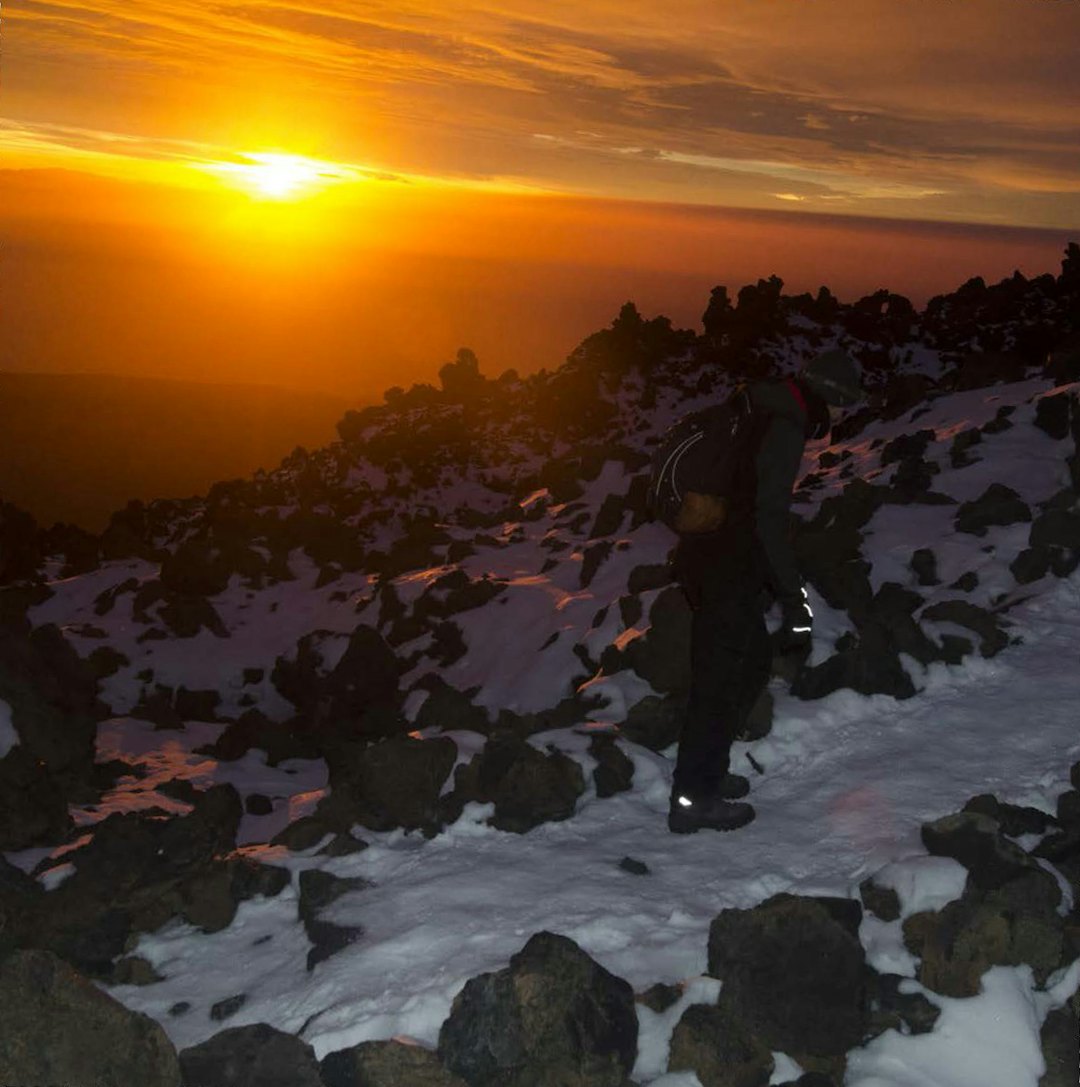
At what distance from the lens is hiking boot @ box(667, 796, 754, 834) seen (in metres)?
6.94

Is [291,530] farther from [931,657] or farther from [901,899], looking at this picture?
[901,899]

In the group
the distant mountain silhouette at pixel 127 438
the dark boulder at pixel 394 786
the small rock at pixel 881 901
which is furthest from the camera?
the distant mountain silhouette at pixel 127 438

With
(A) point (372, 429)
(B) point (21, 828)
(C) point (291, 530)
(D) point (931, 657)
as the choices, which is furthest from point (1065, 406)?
(A) point (372, 429)

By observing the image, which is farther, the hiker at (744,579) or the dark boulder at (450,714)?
the dark boulder at (450,714)

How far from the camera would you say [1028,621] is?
961 centimetres

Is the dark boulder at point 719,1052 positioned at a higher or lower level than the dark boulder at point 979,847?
lower

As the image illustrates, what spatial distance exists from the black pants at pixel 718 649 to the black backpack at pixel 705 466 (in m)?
0.30

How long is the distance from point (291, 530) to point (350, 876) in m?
17.9

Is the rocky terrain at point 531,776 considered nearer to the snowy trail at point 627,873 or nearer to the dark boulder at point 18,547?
the snowy trail at point 627,873

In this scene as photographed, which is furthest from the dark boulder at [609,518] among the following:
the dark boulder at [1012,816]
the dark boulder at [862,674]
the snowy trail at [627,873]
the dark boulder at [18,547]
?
the dark boulder at [18,547]

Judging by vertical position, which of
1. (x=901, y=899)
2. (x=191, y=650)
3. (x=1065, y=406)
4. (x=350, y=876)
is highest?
(x=1065, y=406)

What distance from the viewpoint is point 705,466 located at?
616cm

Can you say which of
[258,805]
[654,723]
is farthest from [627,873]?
[258,805]

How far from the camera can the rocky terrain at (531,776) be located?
5172mm
